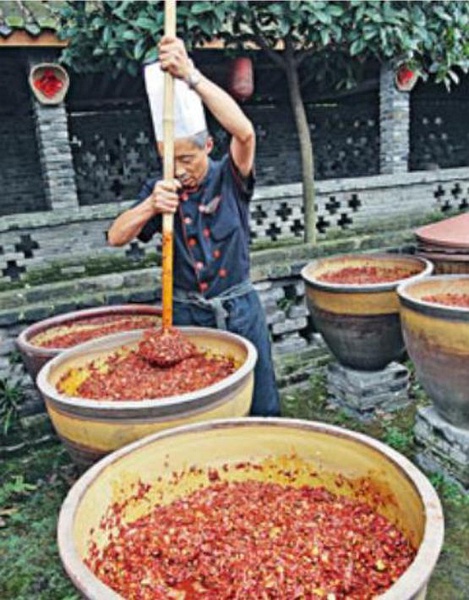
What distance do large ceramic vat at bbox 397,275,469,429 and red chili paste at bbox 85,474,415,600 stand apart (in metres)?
1.40

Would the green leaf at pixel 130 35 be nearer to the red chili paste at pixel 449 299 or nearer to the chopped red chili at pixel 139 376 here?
the chopped red chili at pixel 139 376

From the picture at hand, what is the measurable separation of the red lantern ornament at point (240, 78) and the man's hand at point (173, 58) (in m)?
4.01

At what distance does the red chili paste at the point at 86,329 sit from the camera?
3387 mm

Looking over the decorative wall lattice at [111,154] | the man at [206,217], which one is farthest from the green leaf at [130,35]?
the decorative wall lattice at [111,154]

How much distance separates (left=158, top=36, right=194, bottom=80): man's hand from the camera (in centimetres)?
221

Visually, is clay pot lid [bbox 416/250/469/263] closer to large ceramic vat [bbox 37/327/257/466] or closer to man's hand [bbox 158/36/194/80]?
large ceramic vat [bbox 37/327/257/466]

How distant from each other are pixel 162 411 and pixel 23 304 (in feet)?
7.75

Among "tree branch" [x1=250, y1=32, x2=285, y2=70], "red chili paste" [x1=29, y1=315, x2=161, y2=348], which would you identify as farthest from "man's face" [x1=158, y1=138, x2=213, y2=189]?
"tree branch" [x1=250, y1=32, x2=285, y2=70]

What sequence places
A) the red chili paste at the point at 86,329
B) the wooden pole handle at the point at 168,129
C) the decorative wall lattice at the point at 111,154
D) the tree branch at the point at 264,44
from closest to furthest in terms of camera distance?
the wooden pole handle at the point at 168,129 < the red chili paste at the point at 86,329 < the tree branch at the point at 264,44 < the decorative wall lattice at the point at 111,154

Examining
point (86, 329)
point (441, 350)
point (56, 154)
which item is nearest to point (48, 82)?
point (56, 154)

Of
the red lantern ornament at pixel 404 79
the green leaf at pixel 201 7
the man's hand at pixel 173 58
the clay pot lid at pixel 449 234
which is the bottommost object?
the clay pot lid at pixel 449 234

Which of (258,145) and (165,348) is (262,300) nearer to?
(165,348)

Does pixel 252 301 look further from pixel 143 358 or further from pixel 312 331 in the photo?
pixel 312 331

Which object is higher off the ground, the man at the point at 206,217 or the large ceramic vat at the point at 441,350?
the man at the point at 206,217
